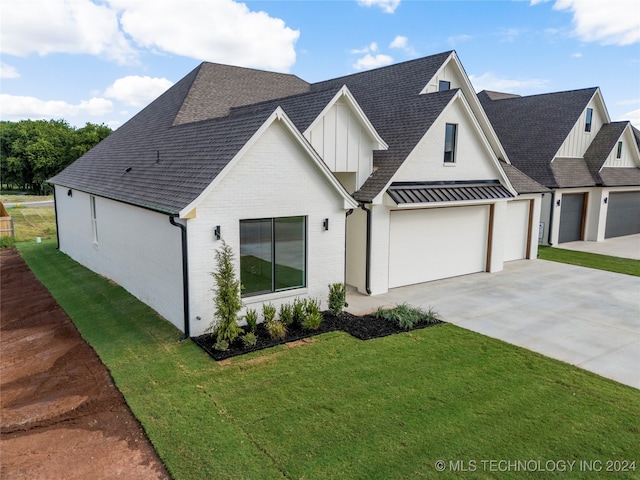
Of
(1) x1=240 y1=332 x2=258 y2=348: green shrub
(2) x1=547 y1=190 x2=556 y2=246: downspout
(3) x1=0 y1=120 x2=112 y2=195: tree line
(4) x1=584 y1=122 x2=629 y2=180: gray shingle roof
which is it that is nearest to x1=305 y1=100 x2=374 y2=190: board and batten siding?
(1) x1=240 y1=332 x2=258 y2=348: green shrub

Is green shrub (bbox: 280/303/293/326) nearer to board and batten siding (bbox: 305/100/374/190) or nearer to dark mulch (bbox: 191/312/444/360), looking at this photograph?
dark mulch (bbox: 191/312/444/360)

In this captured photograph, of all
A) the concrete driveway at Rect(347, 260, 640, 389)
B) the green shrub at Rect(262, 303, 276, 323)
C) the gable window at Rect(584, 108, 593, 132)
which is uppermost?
the gable window at Rect(584, 108, 593, 132)

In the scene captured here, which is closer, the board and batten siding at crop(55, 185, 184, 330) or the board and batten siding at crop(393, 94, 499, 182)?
the board and batten siding at crop(55, 185, 184, 330)

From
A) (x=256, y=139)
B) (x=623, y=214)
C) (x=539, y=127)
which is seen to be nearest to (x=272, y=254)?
(x=256, y=139)

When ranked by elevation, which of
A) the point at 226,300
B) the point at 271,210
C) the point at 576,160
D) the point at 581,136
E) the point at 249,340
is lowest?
the point at 249,340

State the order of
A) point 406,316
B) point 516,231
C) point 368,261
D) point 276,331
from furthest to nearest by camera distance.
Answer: point 516,231, point 368,261, point 406,316, point 276,331

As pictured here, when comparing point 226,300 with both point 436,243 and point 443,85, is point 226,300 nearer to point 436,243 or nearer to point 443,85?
point 436,243

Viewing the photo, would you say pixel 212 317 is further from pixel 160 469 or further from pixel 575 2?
pixel 575 2
